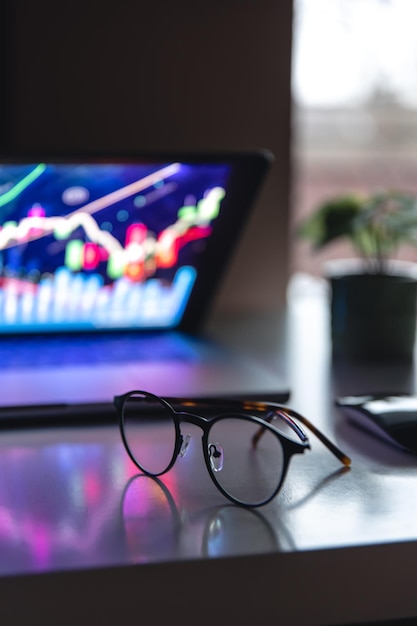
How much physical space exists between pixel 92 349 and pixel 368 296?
1.03ft

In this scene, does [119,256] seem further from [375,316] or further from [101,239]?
[375,316]

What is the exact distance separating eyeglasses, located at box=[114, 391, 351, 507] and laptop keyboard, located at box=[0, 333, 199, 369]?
0.18 metres

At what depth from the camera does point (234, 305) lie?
1244 millimetres

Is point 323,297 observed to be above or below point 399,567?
above

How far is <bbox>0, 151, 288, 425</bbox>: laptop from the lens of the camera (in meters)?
0.87

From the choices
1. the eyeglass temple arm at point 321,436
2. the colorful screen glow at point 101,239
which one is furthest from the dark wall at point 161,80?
the eyeglass temple arm at point 321,436

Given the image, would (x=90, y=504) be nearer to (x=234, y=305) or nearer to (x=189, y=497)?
(x=189, y=497)

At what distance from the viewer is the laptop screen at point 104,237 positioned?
35.4 inches

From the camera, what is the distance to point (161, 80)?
116 centimetres

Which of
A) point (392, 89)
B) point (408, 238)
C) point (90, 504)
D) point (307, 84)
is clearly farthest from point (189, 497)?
point (392, 89)

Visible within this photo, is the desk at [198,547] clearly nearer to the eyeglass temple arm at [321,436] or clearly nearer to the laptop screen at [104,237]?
the eyeglass temple arm at [321,436]

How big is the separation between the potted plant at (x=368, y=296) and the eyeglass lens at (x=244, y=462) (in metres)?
0.29

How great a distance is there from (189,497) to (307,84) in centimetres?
196

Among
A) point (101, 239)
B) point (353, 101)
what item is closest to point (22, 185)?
point (101, 239)
